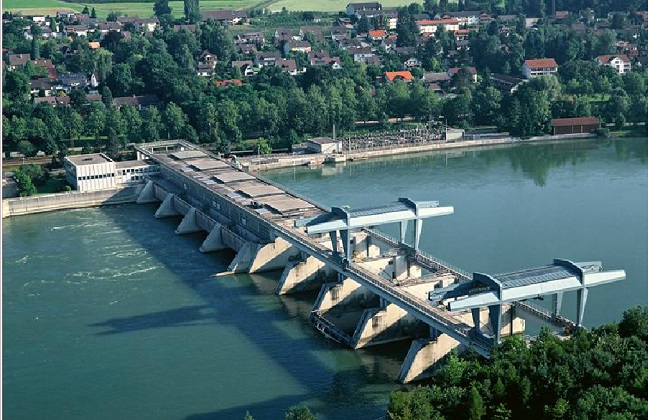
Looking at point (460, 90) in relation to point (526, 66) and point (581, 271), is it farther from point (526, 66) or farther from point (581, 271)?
point (581, 271)

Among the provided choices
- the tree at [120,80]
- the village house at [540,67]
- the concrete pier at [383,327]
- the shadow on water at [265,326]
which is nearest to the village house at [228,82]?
the tree at [120,80]

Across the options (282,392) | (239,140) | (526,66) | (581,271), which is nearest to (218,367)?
(282,392)

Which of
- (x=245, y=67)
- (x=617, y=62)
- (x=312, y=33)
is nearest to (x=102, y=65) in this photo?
(x=245, y=67)

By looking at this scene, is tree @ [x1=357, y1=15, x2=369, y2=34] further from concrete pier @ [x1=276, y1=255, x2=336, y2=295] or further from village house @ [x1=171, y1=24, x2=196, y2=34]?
concrete pier @ [x1=276, y1=255, x2=336, y2=295]

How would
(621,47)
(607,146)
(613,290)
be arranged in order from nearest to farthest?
(613,290) < (607,146) < (621,47)

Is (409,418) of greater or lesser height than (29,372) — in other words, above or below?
above

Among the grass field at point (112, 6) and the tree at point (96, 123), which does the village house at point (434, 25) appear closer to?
the grass field at point (112, 6)

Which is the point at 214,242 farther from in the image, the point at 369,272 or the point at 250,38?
the point at 250,38
